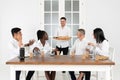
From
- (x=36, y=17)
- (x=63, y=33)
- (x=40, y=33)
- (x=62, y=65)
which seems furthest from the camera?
(x=36, y=17)

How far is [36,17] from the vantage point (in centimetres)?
622

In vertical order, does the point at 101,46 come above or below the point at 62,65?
above

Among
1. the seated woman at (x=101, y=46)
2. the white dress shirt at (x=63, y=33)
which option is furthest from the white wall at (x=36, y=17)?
the seated woman at (x=101, y=46)

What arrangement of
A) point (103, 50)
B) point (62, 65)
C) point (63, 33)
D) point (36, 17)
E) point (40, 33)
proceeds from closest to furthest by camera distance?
point (62, 65)
point (103, 50)
point (40, 33)
point (63, 33)
point (36, 17)

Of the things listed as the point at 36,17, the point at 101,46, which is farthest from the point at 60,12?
the point at 101,46

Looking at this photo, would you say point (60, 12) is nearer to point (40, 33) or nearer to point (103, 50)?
point (40, 33)

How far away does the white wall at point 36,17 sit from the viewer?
6181mm

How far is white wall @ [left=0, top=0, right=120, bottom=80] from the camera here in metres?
6.18

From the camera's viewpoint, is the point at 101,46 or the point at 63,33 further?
the point at 63,33

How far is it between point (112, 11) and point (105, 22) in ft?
1.03

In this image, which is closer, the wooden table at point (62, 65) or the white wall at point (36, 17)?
the wooden table at point (62, 65)

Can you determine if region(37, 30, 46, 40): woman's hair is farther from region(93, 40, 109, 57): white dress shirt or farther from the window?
the window

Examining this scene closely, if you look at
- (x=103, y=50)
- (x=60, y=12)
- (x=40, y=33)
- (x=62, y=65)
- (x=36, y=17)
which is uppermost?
(x=60, y=12)

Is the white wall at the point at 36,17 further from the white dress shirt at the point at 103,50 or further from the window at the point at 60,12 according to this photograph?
the white dress shirt at the point at 103,50
